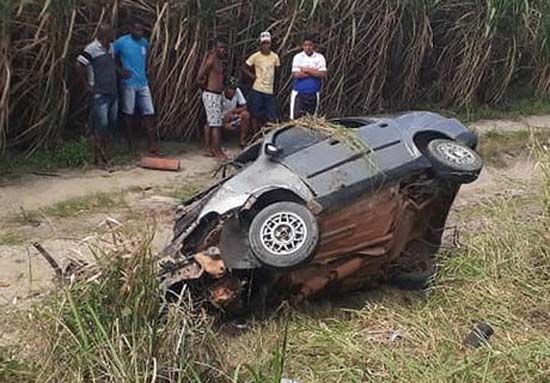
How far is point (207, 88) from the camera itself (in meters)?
10.9

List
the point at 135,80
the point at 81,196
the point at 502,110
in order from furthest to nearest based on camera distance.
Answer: the point at 502,110 → the point at 135,80 → the point at 81,196

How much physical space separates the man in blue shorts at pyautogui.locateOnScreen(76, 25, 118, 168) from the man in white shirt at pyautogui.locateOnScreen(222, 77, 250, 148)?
4.97ft

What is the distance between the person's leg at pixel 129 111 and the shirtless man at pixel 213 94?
813mm

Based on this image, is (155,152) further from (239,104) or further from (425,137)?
(425,137)

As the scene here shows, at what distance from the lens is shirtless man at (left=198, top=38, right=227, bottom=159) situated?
10.9 m

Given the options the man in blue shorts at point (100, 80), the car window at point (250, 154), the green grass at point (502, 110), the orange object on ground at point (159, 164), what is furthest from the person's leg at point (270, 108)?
the car window at point (250, 154)

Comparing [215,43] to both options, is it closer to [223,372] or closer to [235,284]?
[235,284]

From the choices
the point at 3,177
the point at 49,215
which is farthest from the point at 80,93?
the point at 49,215

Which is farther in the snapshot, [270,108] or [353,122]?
[270,108]

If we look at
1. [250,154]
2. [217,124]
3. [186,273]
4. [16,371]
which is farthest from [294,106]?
[16,371]

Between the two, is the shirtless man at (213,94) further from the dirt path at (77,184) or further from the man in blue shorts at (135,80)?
the man in blue shorts at (135,80)

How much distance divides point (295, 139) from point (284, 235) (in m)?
1.02

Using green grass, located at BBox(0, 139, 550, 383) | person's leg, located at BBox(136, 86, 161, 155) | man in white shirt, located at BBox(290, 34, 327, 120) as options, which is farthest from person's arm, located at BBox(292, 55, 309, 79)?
green grass, located at BBox(0, 139, 550, 383)

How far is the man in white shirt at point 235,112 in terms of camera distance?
11.4 m
